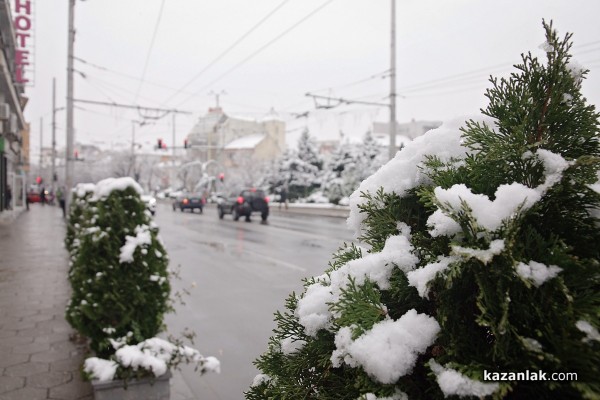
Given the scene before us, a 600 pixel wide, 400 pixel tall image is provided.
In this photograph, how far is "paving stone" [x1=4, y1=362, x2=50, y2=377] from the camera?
12.6ft

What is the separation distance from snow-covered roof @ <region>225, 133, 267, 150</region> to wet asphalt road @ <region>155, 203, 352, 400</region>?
235 ft

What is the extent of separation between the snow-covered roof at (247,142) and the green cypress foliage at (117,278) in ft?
275

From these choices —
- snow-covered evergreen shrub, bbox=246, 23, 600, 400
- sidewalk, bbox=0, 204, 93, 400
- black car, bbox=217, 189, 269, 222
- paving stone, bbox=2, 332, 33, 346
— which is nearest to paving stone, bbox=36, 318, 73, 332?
sidewalk, bbox=0, 204, 93, 400

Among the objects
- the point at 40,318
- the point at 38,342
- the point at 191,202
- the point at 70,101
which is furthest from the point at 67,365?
the point at 191,202

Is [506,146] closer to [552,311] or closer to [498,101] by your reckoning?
[498,101]

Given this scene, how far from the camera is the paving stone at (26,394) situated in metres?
3.41

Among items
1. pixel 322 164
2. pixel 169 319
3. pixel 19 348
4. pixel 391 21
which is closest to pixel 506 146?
pixel 19 348

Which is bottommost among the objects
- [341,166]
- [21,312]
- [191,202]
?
[21,312]

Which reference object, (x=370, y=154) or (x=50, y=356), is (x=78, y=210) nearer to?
(x=50, y=356)

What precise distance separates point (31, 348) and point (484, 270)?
4949mm

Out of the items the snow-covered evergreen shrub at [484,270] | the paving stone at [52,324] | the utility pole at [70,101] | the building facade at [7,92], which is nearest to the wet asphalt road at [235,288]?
the paving stone at [52,324]

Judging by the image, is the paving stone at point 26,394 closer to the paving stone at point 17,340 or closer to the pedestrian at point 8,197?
the paving stone at point 17,340

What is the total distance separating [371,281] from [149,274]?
2.78m

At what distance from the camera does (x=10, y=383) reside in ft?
12.0
